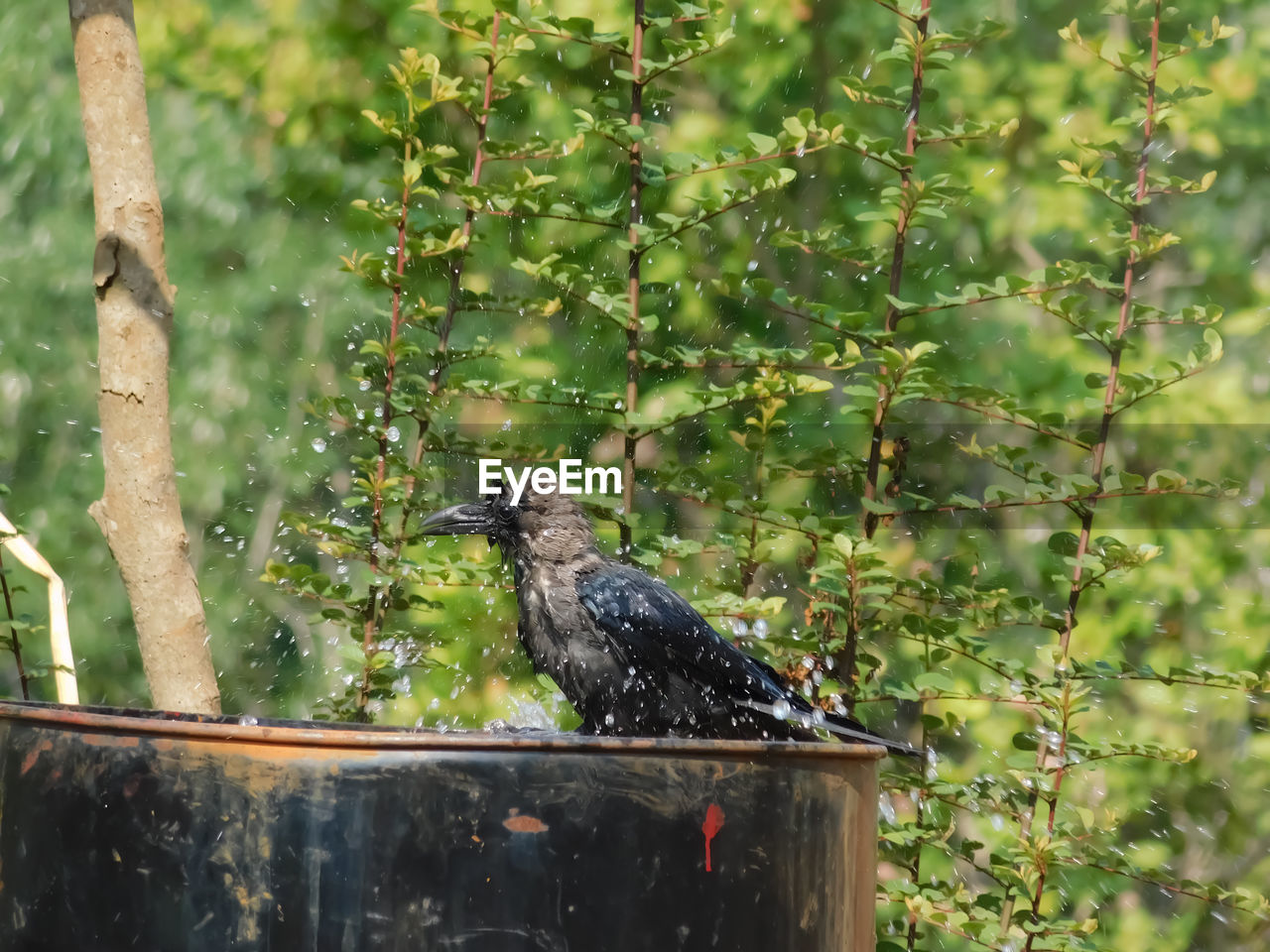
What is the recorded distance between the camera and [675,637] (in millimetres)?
2543

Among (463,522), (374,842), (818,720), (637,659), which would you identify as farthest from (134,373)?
(374,842)

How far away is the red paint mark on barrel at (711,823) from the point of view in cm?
114

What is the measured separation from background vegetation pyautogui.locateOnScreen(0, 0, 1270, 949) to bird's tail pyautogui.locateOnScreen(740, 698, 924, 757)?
0.30 m

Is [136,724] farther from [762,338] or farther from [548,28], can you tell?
[762,338]

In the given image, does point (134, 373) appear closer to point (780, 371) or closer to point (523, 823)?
point (780, 371)

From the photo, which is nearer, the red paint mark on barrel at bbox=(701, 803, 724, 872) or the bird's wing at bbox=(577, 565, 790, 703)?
the red paint mark on barrel at bbox=(701, 803, 724, 872)

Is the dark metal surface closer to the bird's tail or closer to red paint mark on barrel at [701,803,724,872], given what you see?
red paint mark on barrel at [701,803,724,872]

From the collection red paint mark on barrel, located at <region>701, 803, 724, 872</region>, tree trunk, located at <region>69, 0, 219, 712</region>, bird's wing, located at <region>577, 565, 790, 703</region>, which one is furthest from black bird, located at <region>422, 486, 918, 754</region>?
red paint mark on barrel, located at <region>701, 803, 724, 872</region>

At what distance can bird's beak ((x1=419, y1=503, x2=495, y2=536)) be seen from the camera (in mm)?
3000

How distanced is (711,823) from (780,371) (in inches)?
81.9

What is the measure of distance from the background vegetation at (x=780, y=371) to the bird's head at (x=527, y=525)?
0.28 feet

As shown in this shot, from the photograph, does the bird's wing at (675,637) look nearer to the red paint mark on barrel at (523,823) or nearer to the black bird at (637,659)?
the black bird at (637,659)

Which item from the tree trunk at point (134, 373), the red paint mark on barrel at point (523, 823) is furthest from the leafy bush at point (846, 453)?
the red paint mark on barrel at point (523, 823)

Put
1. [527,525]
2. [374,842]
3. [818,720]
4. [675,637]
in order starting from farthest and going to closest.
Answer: [527,525] → [675,637] → [818,720] → [374,842]
